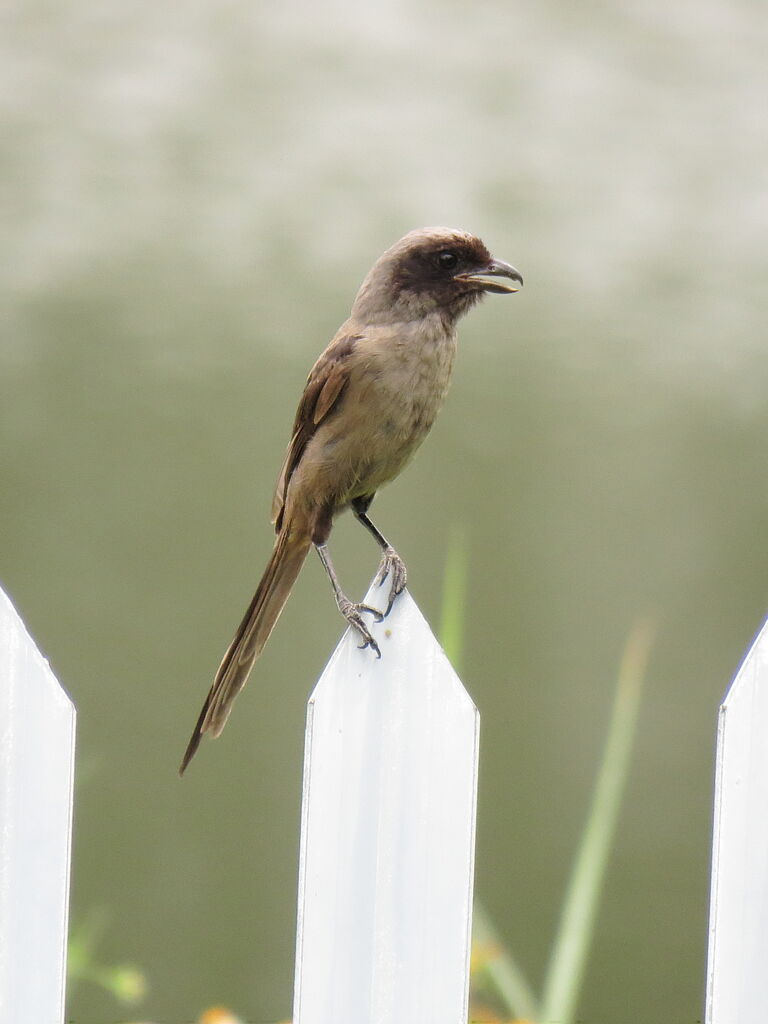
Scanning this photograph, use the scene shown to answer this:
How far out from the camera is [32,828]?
1780 millimetres

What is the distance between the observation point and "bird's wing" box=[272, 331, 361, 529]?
2.11 meters

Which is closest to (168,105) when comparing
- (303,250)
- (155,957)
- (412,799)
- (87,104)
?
(87,104)

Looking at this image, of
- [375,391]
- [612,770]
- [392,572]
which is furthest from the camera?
[612,770]

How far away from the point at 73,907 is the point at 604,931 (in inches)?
57.3

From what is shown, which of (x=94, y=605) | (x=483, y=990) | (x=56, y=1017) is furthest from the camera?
(x=94, y=605)

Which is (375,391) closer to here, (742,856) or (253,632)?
(253,632)

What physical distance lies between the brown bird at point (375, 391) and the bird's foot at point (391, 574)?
0.10 meters

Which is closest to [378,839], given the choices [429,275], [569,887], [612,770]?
[429,275]

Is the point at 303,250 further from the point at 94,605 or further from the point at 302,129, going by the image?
the point at 94,605

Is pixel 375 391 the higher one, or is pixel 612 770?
pixel 375 391

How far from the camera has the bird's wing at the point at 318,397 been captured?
6.91ft

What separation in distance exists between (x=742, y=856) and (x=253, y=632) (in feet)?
2.56

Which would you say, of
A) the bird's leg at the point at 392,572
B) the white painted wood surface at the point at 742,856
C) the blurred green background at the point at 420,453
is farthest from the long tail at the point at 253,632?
the blurred green background at the point at 420,453

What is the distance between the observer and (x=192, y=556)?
3773mm
